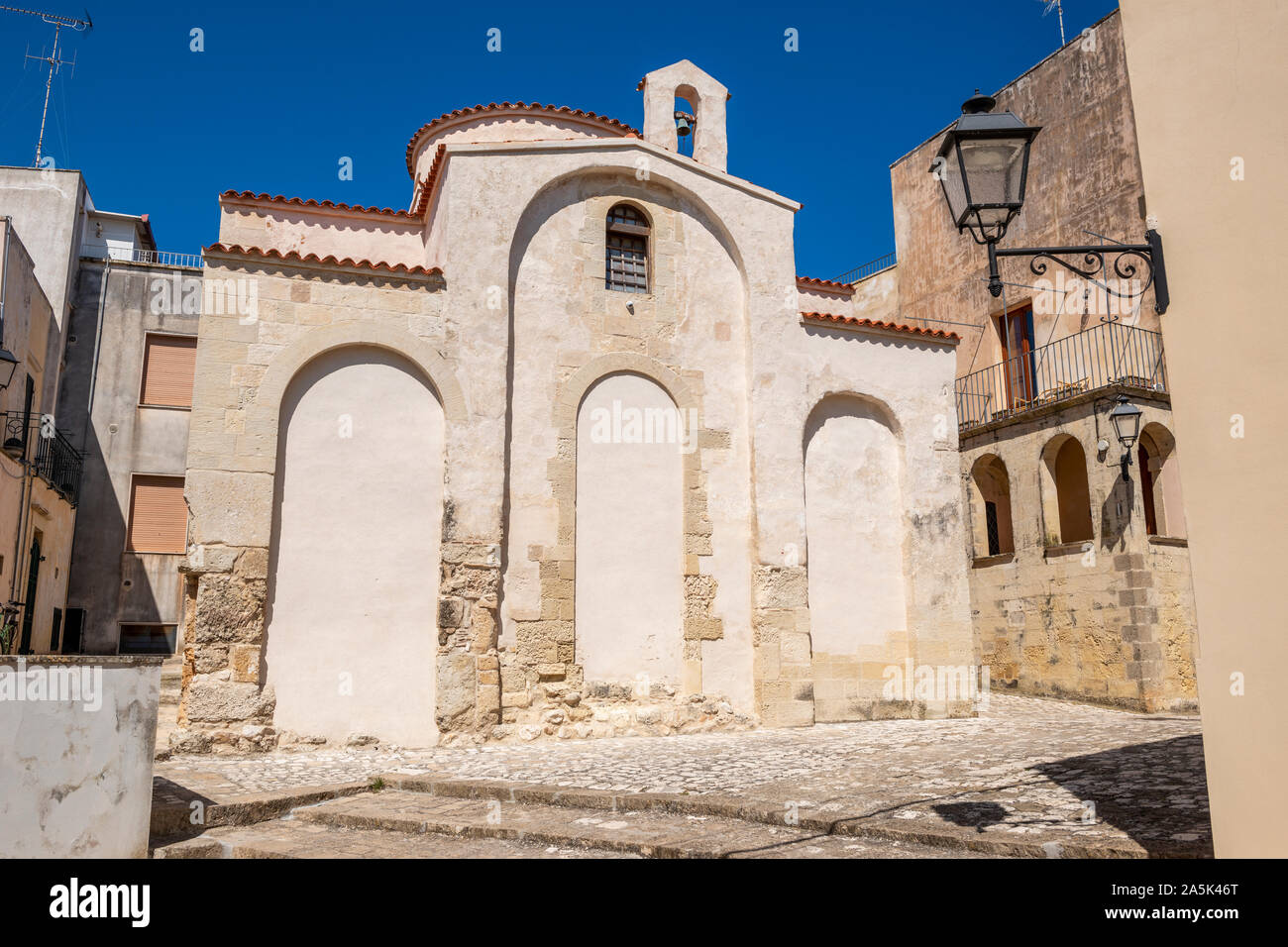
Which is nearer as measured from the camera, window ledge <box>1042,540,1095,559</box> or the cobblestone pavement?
the cobblestone pavement

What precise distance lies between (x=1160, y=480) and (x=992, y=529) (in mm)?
3102

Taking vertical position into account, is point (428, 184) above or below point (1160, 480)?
above

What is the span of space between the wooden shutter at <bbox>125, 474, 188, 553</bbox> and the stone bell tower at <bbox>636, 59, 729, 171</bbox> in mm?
13097

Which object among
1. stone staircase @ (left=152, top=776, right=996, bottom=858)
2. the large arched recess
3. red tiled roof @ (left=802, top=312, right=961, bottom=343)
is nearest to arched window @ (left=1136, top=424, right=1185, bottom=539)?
red tiled roof @ (left=802, top=312, right=961, bottom=343)

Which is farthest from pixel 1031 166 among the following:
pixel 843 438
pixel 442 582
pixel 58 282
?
pixel 58 282

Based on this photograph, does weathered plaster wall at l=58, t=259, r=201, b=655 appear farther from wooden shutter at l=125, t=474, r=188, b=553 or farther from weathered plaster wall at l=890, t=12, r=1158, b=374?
weathered plaster wall at l=890, t=12, r=1158, b=374

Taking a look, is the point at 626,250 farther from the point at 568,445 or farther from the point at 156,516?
the point at 156,516

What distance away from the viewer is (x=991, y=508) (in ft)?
57.6

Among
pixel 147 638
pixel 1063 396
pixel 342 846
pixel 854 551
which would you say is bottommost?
pixel 342 846

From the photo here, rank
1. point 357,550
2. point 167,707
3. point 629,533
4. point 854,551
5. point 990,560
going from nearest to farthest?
point 357,550, point 167,707, point 629,533, point 854,551, point 990,560

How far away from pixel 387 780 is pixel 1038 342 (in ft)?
51.9

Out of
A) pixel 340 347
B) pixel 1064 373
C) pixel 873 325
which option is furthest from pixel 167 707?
pixel 1064 373

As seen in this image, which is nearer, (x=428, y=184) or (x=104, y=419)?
(x=428, y=184)

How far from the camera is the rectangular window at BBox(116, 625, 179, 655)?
19.1 m
